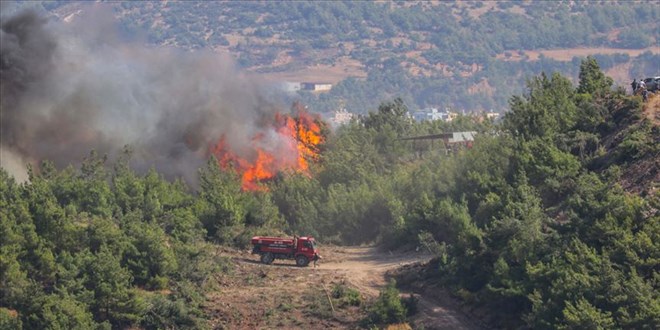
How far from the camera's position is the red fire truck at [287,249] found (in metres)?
82.6

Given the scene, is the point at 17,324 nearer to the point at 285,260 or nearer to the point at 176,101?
the point at 285,260

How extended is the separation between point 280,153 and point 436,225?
95.5ft

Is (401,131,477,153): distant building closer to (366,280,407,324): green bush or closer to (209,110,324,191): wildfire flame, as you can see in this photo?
(209,110,324,191): wildfire flame

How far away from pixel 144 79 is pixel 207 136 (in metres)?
7.22

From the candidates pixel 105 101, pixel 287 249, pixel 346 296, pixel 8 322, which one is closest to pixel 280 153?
pixel 105 101

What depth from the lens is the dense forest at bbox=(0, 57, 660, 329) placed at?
214ft

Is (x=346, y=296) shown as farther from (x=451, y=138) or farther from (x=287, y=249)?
(x=451, y=138)

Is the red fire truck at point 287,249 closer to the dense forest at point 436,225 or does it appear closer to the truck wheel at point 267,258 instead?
the truck wheel at point 267,258

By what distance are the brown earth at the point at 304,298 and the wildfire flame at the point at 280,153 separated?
2733 cm

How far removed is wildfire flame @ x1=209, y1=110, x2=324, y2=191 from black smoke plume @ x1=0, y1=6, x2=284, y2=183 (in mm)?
949

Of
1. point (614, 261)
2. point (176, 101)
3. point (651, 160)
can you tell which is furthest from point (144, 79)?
point (614, 261)

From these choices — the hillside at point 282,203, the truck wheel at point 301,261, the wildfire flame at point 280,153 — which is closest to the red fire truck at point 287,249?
the truck wheel at point 301,261

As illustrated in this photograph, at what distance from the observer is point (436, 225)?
88.2 meters

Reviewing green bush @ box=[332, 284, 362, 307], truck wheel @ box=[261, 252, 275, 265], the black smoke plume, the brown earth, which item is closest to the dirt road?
the brown earth
